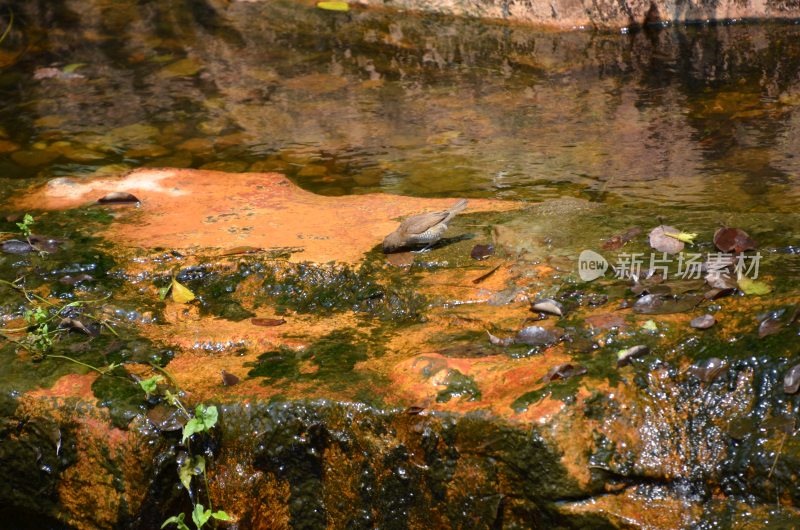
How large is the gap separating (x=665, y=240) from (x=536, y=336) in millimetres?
772

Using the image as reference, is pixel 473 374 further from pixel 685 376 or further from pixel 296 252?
pixel 296 252

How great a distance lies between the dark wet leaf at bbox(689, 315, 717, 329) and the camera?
9.24 feet

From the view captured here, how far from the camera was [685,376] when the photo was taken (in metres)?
2.72

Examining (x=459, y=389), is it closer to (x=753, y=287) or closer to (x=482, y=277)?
(x=482, y=277)

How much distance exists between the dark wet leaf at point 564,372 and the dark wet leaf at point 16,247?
2.40m

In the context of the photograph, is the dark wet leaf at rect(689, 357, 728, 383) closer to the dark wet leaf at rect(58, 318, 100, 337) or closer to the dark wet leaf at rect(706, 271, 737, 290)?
the dark wet leaf at rect(706, 271, 737, 290)

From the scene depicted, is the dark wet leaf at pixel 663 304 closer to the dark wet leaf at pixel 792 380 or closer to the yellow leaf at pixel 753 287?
the yellow leaf at pixel 753 287

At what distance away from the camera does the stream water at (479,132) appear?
2658mm

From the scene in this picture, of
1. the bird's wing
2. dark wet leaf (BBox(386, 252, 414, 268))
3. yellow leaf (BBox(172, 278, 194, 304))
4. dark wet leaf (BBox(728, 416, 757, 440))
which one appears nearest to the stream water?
dark wet leaf (BBox(728, 416, 757, 440))

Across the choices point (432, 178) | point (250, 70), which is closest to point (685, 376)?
point (432, 178)

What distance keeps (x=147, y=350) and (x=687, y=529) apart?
74.5 inches

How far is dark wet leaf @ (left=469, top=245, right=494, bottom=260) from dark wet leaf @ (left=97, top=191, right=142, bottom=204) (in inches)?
79.8

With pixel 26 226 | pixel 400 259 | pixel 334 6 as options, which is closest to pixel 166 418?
pixel 400 259

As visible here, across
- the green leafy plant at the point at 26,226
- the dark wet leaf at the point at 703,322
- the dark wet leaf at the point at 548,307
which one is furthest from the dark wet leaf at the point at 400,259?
the green leafy plant at the point at 26,226
